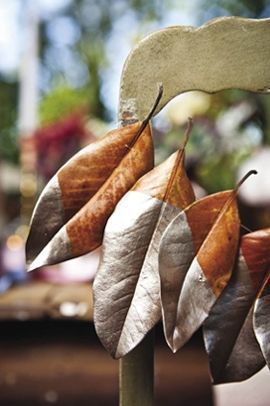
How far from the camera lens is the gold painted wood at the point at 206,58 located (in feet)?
1.63

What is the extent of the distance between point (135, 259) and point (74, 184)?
0.23ft

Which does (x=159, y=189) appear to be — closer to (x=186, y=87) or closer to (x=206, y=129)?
(x=186, y=87)

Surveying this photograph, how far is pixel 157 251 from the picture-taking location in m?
0.47

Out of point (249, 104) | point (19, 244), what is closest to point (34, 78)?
point (19, 244)

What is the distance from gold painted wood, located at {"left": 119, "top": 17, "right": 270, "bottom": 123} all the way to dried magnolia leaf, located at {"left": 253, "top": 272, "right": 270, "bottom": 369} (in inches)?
5.6

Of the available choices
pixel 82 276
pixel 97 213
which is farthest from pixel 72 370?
pixel 97 213

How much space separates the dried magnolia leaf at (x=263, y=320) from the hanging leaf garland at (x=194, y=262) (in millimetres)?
25

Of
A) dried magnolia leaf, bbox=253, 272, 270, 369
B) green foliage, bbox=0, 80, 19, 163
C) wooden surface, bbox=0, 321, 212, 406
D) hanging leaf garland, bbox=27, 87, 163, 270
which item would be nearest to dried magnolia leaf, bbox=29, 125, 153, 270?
hanging leaf garland, bbox=27, 87, 163, 270

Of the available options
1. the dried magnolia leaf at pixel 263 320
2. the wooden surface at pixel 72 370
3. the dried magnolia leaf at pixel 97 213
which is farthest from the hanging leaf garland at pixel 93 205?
the wooden surface at pixel 72 370

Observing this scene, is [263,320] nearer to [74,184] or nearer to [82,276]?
[74,184]

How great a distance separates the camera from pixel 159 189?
0.48m

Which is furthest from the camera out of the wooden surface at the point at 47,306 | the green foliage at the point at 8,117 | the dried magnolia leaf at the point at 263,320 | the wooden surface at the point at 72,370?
the green foliage at the point at 8,117

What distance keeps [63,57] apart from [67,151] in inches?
455

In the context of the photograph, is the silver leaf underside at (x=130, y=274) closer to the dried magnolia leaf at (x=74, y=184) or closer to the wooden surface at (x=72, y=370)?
the dried magnolia leaf at (x=74, y=184)
